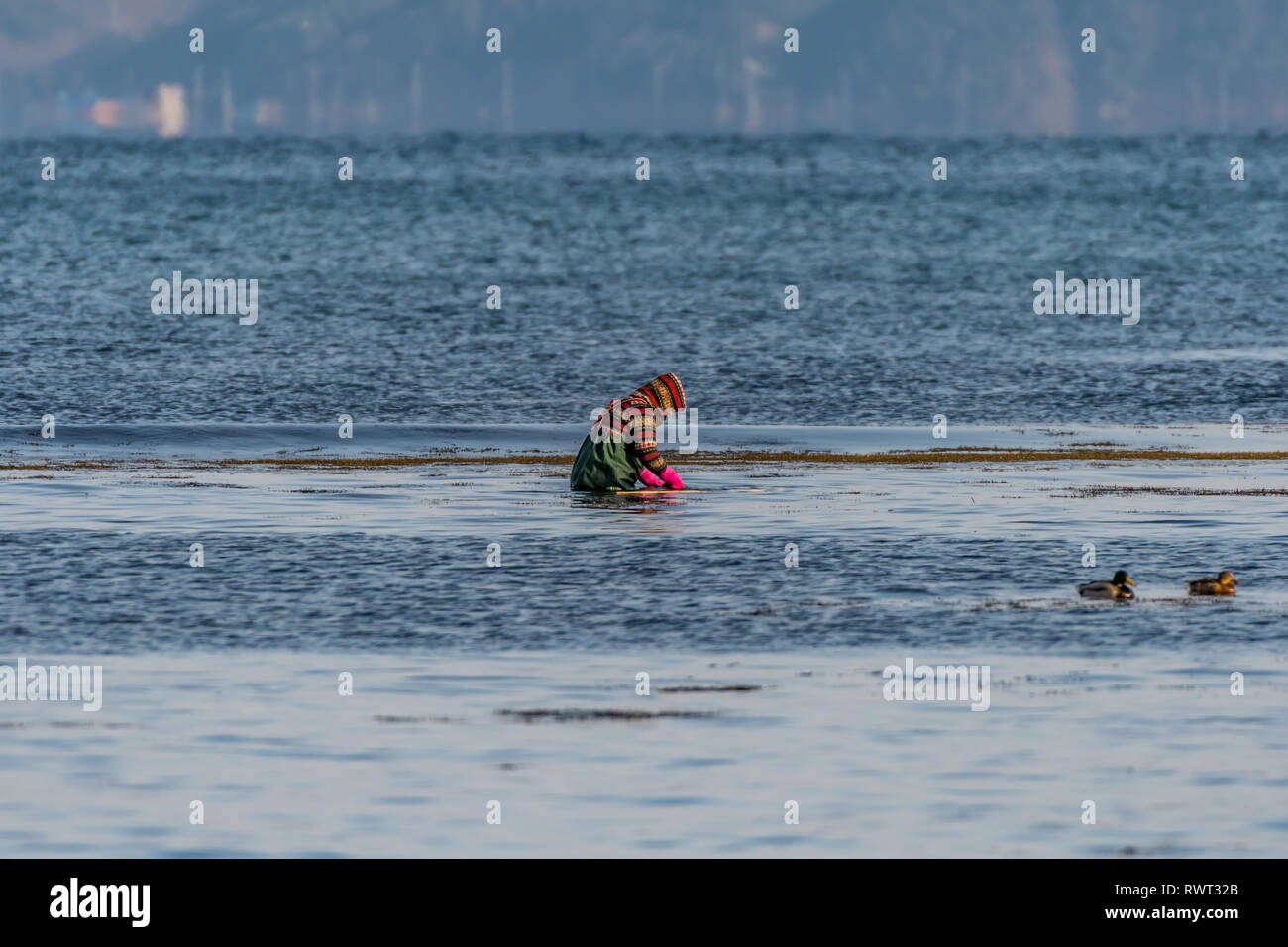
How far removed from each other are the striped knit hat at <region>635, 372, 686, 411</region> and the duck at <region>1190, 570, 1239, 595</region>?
7.75m

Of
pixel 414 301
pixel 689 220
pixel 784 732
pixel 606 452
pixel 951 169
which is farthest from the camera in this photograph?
pixel 951 169

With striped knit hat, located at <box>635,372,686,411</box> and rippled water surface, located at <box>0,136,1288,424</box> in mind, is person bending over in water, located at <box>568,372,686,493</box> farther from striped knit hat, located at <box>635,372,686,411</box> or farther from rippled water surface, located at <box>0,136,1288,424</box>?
rippled water surface, located at <box>0,136,1288,424</box>

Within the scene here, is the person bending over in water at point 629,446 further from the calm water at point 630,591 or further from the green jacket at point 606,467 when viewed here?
the calm water at point 630,591

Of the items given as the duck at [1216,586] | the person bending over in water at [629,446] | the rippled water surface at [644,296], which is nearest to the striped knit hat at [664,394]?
the person bending over in water at [629,446]

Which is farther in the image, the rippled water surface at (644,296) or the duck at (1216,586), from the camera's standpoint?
the rippled water surface at (644,296)

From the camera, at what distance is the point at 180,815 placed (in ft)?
39.7

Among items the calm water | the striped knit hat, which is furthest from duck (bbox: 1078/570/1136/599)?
the striped knit hat

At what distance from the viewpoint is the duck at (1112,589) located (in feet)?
58.9

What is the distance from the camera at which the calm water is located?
12.4m

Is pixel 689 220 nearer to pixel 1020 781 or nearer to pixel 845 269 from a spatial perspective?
pixel 845 269

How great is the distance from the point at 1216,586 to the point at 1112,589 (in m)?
1.05

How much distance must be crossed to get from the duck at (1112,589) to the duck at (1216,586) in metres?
0.66

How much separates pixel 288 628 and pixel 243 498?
8224 mm
